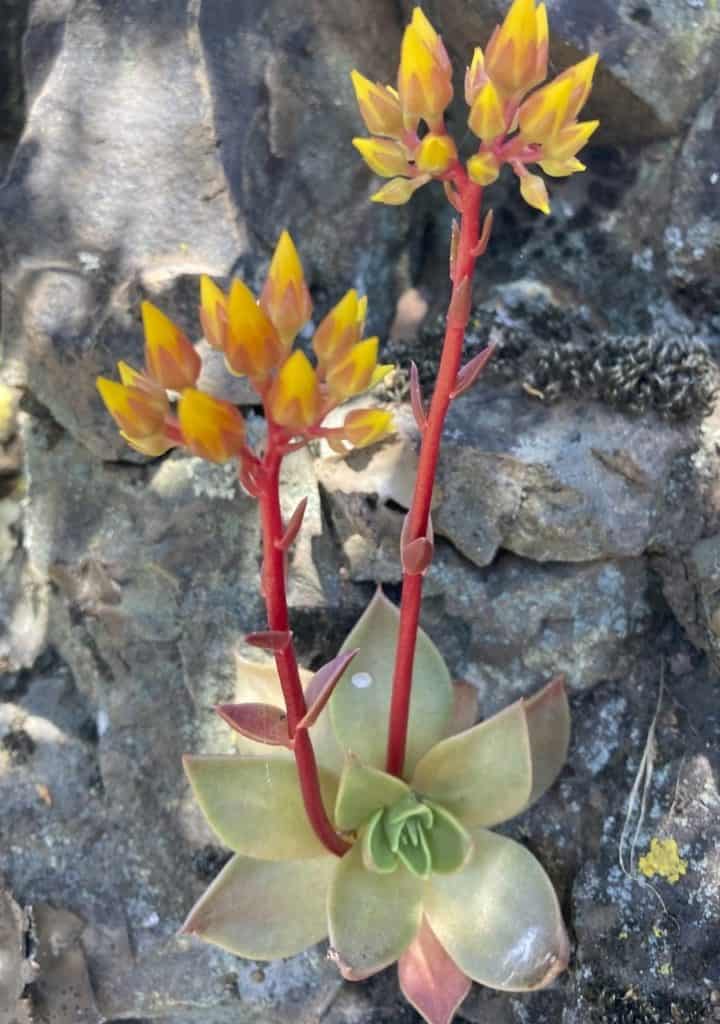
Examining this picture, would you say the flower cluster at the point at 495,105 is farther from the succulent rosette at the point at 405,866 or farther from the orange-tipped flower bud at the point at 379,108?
the succulent rosette at the point at 405,866

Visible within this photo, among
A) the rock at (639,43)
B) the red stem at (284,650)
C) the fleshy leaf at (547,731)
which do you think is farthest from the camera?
the rock at (639,43)

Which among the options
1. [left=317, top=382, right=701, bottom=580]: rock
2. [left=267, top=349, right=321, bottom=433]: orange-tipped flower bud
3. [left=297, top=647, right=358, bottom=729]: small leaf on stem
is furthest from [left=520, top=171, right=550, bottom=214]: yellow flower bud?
[left=317, top=382, right=701, bottom=580]: rock

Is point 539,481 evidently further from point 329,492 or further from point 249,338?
point 249,338

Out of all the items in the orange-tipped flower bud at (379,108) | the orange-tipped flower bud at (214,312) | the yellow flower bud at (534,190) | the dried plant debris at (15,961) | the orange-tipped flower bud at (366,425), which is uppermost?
the orange-tipped flower bud at (379,108)

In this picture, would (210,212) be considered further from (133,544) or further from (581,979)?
(581,979)

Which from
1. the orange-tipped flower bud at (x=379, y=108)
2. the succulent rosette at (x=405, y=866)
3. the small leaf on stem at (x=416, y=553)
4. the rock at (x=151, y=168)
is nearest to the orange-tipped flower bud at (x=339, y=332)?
the orange-tipped flower bud at (x=379, y=108)

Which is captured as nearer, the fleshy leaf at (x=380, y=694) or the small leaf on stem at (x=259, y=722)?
the small leaf on stem at (x=259, y=722)

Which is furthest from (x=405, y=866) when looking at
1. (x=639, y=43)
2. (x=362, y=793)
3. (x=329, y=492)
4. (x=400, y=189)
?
(x=639, y=43)

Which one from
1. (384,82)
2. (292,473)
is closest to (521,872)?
(292,473)

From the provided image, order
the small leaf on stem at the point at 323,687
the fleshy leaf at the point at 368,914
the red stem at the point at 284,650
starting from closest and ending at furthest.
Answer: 1. the red stem at the point at 284,650
2. the small leaf on stem at the point at 323,687
3. the fleshy leaf at the point at 368,914
